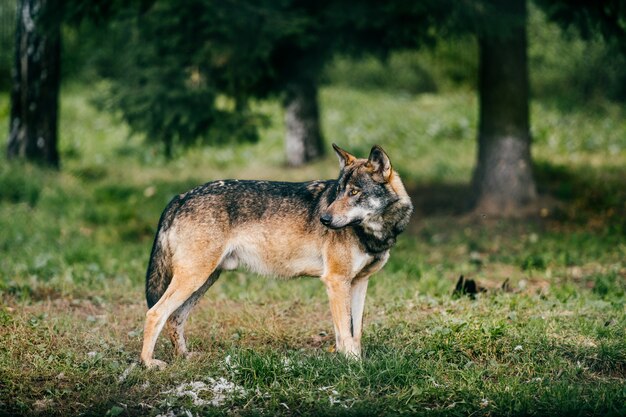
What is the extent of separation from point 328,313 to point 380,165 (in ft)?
7.21

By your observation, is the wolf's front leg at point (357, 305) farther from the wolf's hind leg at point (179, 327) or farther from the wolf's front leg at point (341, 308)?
the wolf's hind leg at point (179, 327)

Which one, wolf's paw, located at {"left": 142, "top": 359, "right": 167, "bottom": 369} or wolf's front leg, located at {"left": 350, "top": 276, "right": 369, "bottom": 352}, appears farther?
wolf's front leg, located at {"left": 350, "top": 276, "right": 369, "bottom": 352}

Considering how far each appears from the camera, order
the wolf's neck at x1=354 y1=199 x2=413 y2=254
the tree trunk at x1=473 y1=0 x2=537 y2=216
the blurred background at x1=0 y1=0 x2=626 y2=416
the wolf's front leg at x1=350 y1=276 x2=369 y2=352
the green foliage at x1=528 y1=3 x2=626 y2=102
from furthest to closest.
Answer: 1. the green foliage at x1=528 y1=3 x2=626 y2=102
2. the tree trunk at x1=473 y1=0 x2=537 y2=216
3. the wolf's front leg at x1=350 y1=276 x2=369 y2=352
4. the wolf's neck at x1=354 y1=199 x2=413 y2=254
5. the blurred background at x1=0 y1=0 x2=626 y2=416

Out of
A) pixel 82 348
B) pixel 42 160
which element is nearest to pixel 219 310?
pixel 82 348

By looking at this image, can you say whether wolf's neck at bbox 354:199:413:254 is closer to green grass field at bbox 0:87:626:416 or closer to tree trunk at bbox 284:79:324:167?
green grass field at bbox 0:87:626:416

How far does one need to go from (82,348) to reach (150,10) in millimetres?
6322

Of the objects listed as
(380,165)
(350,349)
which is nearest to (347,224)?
(380,165)

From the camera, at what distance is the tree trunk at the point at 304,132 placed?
17.0m

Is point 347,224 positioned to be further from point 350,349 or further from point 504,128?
point 504,128

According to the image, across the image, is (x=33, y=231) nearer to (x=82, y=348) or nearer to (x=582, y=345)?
(x=82, y=348)

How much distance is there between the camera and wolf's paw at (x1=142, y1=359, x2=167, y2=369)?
20.2 ft

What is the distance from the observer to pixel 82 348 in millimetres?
6641

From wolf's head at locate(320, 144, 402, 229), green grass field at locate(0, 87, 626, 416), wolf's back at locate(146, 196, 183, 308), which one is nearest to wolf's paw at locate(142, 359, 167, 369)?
green grass field at locate(0, 87, 626, 416)

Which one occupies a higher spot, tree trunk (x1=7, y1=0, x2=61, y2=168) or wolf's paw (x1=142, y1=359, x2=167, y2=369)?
tree trunk (x1=7, y1=0, x2=61, y2=168)
